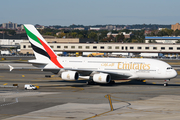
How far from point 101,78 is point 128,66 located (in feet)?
19.4

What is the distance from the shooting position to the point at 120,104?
36.0 metres

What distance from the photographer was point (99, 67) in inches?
2215

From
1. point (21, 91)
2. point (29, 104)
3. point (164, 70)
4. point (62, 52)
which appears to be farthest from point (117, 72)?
Result: point (62, 52)

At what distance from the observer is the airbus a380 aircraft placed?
172 feet

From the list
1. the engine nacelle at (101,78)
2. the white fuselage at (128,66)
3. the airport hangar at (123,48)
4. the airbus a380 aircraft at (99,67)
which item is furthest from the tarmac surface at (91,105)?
the airport hangar at (123,48)

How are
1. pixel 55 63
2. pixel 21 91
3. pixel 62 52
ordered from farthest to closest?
1. pixel 62 52
2. pixel 55 63
3. pixel 21 91

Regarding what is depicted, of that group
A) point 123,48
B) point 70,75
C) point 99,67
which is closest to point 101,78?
point 99,67

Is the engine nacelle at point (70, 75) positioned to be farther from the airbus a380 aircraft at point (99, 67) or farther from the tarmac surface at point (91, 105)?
the tarmac surface at point (91, 105)

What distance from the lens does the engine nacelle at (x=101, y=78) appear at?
5206 cm

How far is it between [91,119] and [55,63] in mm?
31694

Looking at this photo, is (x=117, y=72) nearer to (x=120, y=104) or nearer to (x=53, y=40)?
(x=120, y=104)

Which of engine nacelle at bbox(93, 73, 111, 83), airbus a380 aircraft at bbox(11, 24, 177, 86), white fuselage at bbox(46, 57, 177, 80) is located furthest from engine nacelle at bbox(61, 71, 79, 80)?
white fuselage at bbox(46, 57, 177, 80)

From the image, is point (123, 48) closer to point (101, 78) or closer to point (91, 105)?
point (101, 78)

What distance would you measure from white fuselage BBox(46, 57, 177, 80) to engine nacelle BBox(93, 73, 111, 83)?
6.53ft
